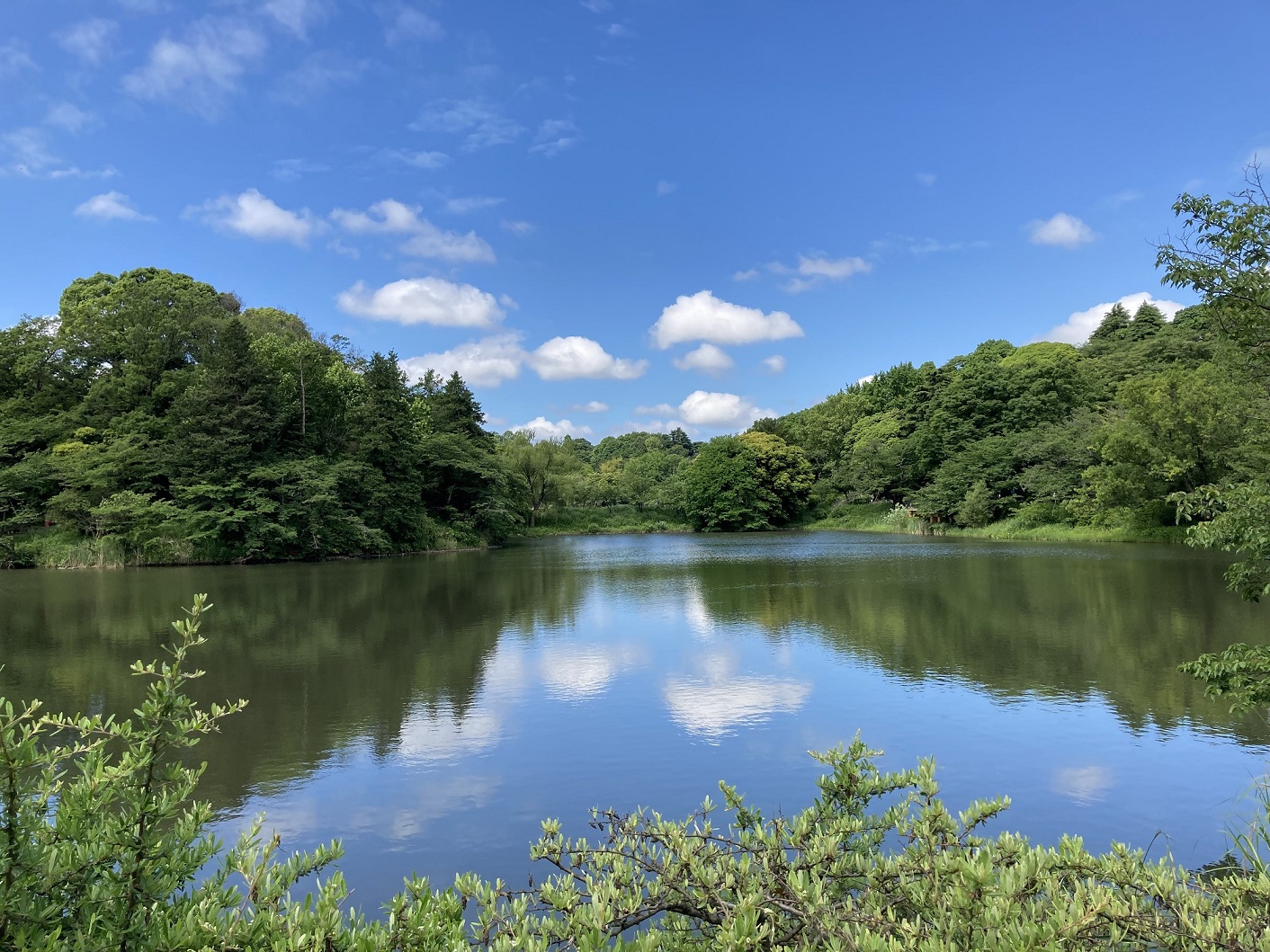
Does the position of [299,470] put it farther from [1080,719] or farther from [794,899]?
[794,899]

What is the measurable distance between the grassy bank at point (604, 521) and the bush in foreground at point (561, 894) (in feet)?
159

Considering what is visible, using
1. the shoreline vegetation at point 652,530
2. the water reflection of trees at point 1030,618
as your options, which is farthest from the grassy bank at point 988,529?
the water reflection of trees at point 1030,618

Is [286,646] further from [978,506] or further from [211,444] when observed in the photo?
[978,506]

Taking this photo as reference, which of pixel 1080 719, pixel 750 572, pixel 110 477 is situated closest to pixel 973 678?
pixel 1080 719

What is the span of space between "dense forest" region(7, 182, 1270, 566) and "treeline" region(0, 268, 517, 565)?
92mm

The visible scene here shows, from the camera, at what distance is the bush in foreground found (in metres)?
1.82

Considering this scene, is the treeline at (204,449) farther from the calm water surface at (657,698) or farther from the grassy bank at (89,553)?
the calm water surface at (657,698)

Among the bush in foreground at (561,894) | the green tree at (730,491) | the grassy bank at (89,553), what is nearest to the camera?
the bush in foreground at (561,894)

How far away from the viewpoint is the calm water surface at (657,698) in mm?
5205

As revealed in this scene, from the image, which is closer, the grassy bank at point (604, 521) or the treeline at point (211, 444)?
the treeline at point (211, 444)

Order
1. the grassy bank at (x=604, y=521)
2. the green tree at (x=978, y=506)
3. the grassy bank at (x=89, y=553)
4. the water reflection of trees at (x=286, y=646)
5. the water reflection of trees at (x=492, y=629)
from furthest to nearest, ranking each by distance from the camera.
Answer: the grassy bank at (x=604, y=521) < the green tree at (x=978, y=506) < the grassy bank at (x=89, y=553) < the water reflection of trees at (x=492, y=629) < the water reflection of trees at (x=286, y=646)

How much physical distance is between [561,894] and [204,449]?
98.6 feet

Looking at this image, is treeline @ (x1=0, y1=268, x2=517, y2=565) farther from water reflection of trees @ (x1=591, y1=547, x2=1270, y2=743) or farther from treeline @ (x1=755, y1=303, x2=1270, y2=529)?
treeline @ (x1=755, y1=303, x2=1270, y2=529)

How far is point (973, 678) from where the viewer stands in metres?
8.84
